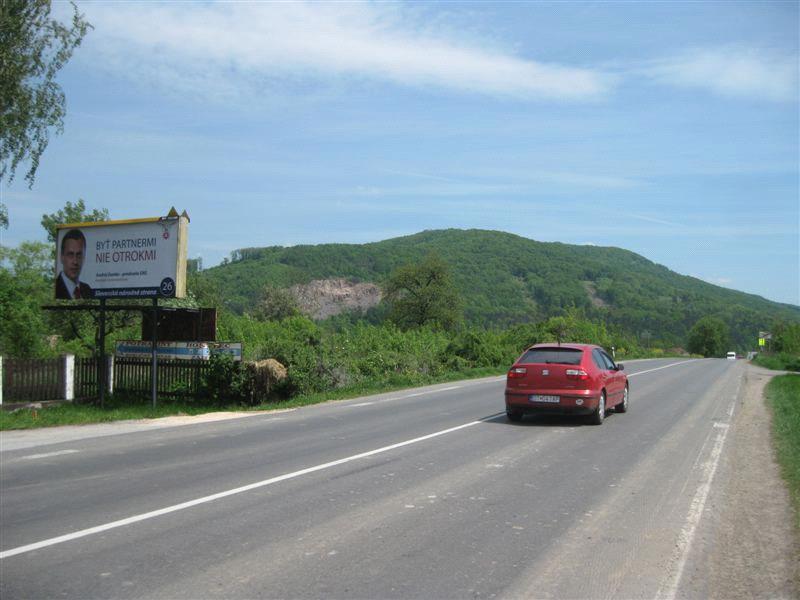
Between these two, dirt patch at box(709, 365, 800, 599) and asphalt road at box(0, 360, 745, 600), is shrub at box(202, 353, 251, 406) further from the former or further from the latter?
dirt patch at box(709, 365, 800, 599)

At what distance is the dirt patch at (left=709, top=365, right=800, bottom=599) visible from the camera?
5.14 meters

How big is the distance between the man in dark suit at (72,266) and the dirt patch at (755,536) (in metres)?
16.2

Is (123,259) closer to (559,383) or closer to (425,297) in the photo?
(559,383)

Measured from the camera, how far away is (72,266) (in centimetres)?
1922

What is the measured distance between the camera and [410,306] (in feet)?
248

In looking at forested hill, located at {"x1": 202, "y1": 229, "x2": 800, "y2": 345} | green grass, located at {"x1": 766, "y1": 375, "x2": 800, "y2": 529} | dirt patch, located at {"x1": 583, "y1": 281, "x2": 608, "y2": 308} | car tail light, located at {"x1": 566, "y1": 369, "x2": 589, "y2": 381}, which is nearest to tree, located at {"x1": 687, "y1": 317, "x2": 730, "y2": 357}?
forested hill, located at {"x1": 202, "y1": 229, "x2": 800, "y2": 345}

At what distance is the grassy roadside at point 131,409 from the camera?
47.7 ft

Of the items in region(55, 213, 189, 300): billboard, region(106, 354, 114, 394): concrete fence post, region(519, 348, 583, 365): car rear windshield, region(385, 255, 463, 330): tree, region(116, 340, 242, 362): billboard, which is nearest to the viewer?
region(519, 348, 583, 365): car rear windshield

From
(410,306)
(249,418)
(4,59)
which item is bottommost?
(249,418)

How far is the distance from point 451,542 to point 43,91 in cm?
2041

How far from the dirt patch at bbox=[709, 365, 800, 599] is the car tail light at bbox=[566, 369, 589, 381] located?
298 centimetres

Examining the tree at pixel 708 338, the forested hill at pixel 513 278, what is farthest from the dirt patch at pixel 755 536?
the tree at pixel 708 338

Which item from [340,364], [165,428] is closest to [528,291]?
[340,364]

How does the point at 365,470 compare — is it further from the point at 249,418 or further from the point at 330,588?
the point at 249,418
